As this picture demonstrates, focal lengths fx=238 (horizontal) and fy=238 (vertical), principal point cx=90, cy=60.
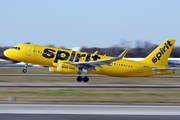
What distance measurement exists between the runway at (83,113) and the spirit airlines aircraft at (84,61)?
16.4 m

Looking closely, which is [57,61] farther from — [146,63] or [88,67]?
[146,63]

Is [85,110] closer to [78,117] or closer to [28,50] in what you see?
[78,117]

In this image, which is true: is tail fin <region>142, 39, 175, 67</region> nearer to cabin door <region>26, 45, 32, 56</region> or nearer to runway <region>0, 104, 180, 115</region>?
cabin door <region>26, 45, 32, 56</region>

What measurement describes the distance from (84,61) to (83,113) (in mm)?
20520

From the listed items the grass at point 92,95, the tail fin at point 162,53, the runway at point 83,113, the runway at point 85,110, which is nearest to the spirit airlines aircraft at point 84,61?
the tail fin at point 162,53

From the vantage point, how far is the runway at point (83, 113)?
14.0m

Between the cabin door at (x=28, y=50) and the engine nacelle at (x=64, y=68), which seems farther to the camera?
the cabin door at (x=28, y=50)

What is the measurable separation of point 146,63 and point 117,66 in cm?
479

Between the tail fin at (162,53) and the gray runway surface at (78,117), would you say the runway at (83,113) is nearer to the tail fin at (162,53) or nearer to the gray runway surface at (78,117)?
the gray runway surface at (78,117)

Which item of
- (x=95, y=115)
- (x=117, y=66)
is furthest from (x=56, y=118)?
(x=117, y=66)

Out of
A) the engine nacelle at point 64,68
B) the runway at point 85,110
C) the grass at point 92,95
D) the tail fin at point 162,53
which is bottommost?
the grass at point 92,95

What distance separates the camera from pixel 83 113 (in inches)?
599

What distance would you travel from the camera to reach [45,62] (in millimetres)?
34688

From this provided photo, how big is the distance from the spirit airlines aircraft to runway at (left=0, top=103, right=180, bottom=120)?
16.4m
